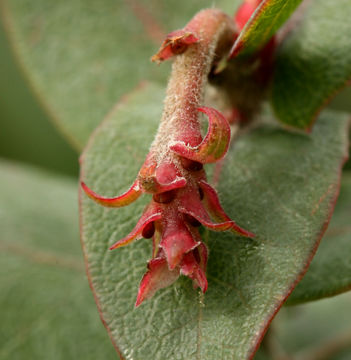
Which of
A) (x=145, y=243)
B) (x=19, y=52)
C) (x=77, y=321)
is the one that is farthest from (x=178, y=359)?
(x=19, y=52)

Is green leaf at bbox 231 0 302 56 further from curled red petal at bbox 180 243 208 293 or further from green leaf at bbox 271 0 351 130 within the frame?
curled red petal at bbox 180 243 208 293

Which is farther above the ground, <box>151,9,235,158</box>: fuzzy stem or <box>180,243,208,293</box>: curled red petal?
<box>151,9,235,158</box>: fuzzy stem

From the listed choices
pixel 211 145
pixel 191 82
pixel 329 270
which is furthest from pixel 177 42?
pixel 329 270

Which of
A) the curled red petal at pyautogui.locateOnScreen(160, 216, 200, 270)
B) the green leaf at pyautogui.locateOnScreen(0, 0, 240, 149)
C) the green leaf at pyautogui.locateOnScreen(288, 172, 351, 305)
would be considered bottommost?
the green leaf at pyautogui.locateOnScreen(288, 172, 351, 305)

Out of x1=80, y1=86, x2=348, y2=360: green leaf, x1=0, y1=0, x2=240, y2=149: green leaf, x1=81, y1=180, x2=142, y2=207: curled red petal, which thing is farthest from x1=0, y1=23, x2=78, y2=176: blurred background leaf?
x1=81, y1=180, x2=142, y2=207: curled red petal

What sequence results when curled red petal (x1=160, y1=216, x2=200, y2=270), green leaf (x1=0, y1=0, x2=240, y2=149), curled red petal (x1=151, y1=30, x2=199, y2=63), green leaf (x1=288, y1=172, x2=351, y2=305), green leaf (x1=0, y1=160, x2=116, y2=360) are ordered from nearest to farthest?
curled red petal (x1=160, y1=216, x2=200, y2=270) → curled red petal (x1=151, y1=30, x2=199, y2=63) → green leaf (x1=288, y1=172, x2=351, y2=305) → green leaf (x1=0, y1=160, x2=116, y2=360) → green leaf (x1=0, y1=0, x2=240, y2=149)

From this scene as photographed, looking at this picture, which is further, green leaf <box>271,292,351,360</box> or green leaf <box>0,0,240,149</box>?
green leaf <box>271,292,351,360</box>

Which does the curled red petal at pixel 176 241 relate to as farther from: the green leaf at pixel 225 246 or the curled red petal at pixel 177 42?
the curled red petal at pixel 177 42

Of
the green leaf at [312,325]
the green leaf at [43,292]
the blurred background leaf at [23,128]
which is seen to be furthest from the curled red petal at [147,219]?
the blurred background leaf at [23,128]
